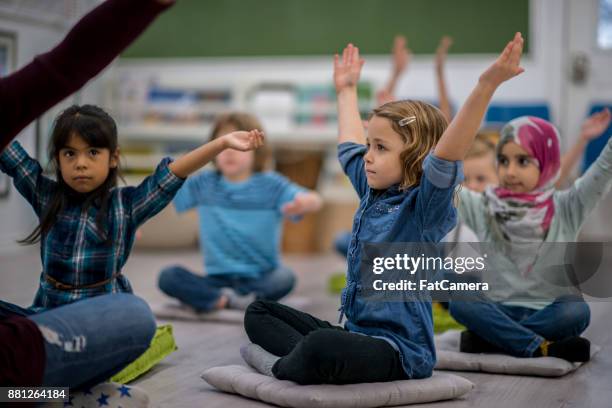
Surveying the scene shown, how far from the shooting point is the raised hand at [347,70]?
1847 millimetres

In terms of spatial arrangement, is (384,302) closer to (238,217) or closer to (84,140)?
(84,140)

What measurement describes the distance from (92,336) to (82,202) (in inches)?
16.3

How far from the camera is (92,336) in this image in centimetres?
131

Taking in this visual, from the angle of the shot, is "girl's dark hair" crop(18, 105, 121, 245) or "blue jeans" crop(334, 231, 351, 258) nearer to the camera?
"girl's dark hair" crop(18, 105, 121, 245)

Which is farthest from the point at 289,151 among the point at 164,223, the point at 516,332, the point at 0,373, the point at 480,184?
the point at 0,373

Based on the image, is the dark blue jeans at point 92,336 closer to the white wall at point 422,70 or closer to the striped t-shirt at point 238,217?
the striped t-shirt at point 238,217

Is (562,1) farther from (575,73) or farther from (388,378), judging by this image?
(388,378)

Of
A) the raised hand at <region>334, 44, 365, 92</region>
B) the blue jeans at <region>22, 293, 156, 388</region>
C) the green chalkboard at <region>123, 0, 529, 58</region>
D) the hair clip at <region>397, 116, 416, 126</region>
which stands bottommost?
the blue jeans at <region>22, 293, 156, 388</region>

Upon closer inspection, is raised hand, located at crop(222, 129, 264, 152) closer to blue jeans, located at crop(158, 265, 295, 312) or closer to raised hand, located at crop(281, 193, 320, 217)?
raised hand, located at crop(281, 193, 320, 217)

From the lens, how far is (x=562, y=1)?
14.6 ft

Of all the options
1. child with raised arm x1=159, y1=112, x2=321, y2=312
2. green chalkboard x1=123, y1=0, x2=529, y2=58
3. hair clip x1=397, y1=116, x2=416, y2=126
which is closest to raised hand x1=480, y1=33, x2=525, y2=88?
hair clip x1=397, y1=116, x2=416, y2=126

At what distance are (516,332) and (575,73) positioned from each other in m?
2.87

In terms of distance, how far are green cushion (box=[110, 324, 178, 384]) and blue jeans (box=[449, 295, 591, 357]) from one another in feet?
2.22

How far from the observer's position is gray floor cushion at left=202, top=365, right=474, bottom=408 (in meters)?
1.50
